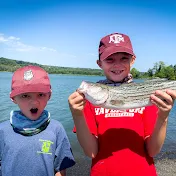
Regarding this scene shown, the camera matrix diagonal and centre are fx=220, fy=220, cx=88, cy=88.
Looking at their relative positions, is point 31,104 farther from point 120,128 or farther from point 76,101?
point 120,128

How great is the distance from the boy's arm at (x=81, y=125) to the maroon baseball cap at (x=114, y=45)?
865 mm

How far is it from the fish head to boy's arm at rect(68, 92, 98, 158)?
0.09 metres

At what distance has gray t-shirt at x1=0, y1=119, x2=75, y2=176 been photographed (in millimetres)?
2967

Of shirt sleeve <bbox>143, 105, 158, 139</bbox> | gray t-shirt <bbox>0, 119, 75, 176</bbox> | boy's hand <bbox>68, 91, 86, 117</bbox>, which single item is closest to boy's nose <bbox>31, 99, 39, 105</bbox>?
gray t-shirt <bbox>0, 119, 75, 176</bbox>

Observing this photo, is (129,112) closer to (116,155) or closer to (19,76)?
(116,155)

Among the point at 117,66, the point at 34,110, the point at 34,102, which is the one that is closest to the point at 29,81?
the point at 34,102

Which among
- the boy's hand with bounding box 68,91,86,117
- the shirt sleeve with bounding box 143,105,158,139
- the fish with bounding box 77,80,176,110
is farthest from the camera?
the shirt sleeve with bounding box 143,105,158,139

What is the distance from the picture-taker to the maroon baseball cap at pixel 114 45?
337 cm

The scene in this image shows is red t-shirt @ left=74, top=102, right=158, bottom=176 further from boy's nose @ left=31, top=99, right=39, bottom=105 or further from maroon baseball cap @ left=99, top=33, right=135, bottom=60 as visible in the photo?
maroon baseball cap @ left=99, top=33, right=135, bottom=60

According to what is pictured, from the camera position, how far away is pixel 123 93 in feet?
10.3

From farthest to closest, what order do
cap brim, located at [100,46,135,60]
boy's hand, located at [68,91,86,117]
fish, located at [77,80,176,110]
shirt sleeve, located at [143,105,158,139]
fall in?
cap brim, located at [100,46,135,60] < shirt sleeve, located at [143,105,158,139] < fish, located at [77,80,176,110] < boy's hand, located at [68,91,86,117]

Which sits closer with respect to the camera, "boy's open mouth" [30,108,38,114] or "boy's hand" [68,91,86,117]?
"boy's hand" [68,91,86,117]

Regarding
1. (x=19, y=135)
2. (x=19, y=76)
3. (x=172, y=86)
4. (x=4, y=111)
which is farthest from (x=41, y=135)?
(x=4, y=111)

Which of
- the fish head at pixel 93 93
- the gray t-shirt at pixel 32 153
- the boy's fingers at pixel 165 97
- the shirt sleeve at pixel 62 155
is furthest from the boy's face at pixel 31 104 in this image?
the boy's fingers at pixel 165 97
